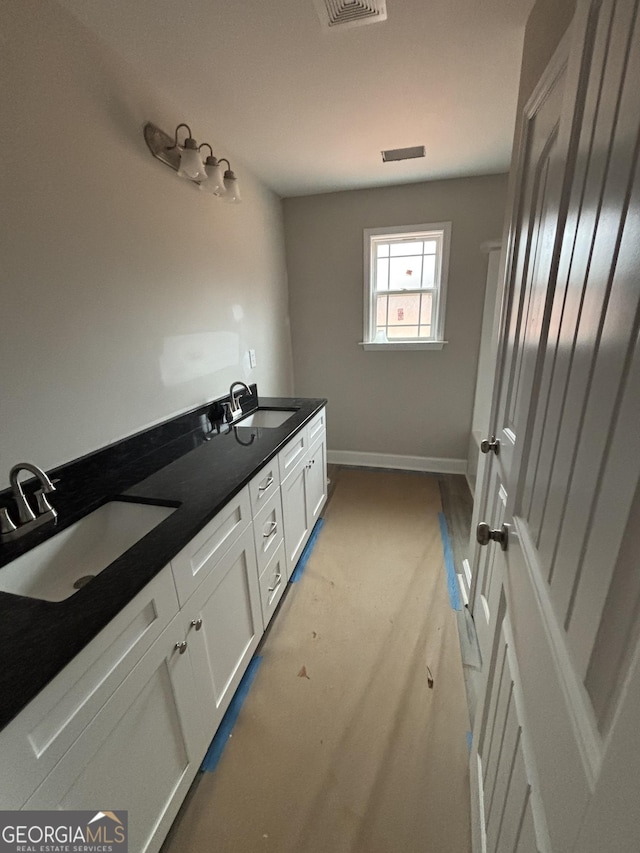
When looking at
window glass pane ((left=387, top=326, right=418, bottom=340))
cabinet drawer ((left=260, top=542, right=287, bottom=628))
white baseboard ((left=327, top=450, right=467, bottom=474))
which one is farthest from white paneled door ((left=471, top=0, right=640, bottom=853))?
white baseboard ((left=327, top=450, right=467, bottom=474))

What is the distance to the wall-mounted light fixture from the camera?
1.52 m

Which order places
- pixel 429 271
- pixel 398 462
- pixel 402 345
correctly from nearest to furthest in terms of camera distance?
pixel 429 271
pixel 402 345
pixel 398 462

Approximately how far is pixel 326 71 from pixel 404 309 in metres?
1.82

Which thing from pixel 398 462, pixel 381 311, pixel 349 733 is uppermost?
pixel 381 311

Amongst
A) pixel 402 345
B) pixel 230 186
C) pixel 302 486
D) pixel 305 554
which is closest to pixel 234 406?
pixel 302 486

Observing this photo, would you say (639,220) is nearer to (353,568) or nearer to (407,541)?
(353,568)

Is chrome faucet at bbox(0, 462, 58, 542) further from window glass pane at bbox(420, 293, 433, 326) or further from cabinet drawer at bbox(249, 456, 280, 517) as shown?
window glass pane at bbox(420, 293, 433, 326)

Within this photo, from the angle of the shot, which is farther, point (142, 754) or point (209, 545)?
point (209, 545)

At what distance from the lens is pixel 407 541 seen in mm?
2371

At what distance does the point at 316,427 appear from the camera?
2.34 meters

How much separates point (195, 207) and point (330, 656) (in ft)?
7.73

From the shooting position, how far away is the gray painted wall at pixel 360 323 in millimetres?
2707

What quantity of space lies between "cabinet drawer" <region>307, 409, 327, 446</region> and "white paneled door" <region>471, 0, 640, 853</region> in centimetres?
149

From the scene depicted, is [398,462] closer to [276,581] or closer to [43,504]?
[276,581]
